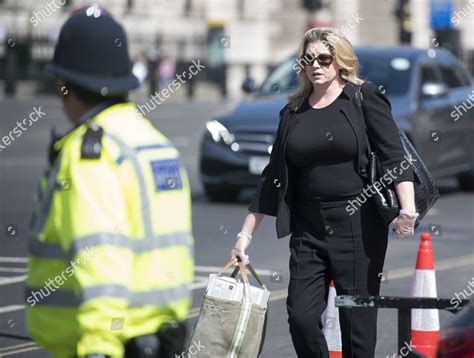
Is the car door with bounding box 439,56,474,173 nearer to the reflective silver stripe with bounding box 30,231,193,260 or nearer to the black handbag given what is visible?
the black handbag

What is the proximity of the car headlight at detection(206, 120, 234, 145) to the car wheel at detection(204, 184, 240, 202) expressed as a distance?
572mm

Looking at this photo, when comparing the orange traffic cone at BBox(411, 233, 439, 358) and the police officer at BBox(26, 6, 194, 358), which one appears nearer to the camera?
the police officer at BBox(26, 6, 194, 358)

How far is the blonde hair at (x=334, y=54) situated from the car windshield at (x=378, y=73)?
9440 mm

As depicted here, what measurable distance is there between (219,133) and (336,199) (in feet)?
31.2

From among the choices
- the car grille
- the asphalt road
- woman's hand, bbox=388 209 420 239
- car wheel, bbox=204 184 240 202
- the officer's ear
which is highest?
the officer's ear

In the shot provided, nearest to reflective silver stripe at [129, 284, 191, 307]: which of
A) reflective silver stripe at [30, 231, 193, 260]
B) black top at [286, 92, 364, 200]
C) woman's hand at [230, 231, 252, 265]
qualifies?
reflective silver stripe at [30, 231, 193, 260]

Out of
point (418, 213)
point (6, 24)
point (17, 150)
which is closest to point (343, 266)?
point (418, 213)

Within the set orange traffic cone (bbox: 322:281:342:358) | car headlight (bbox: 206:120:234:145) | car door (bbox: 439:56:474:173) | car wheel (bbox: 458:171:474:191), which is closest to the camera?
orange traffic cone (bbox: 322:281:342:358)

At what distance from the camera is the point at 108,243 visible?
359 centimetres

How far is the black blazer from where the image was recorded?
5.78 meters

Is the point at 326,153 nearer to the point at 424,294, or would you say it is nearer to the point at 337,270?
the point at 337,270

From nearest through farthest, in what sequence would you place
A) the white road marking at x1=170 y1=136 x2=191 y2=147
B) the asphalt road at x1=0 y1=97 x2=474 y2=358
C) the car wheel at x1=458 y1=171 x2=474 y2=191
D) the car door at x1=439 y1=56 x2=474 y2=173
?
the asphalt road at x1=0 y1=97 x2=474 y2=358 < the car door at x1=439 y1=56 x2=474 y2=173 < the car wheel at x1=458 y1=171 x2=474 y2=191 < the white road marking at x1=170 y1=136 x2=191 y2=147

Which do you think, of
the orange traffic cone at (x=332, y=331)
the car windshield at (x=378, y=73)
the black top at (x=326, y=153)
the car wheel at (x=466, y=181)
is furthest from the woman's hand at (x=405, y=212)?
the car wheel at (x=466, y=181)

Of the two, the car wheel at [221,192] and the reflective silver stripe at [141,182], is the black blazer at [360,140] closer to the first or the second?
the reflective silver stripe at [141,182]
